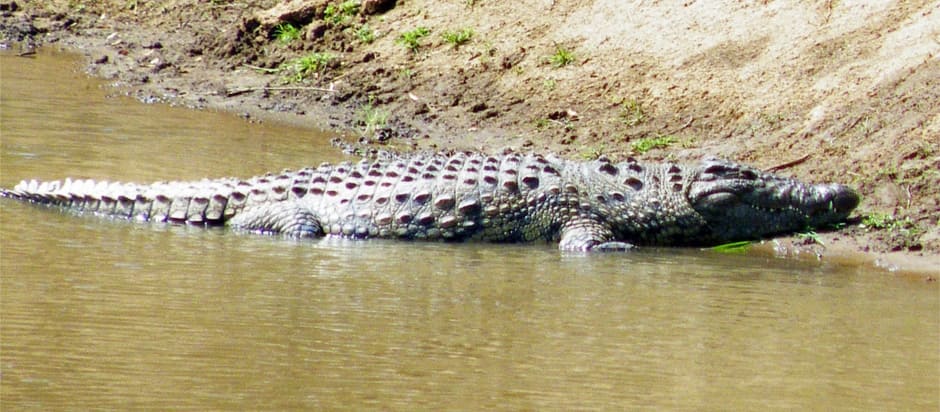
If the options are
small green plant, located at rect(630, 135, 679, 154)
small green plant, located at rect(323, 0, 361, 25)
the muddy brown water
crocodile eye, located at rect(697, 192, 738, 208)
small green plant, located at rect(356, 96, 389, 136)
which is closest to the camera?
the muddy brown water

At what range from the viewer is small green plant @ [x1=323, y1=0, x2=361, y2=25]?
602 inches

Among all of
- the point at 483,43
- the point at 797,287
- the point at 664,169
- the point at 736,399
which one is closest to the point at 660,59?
the point at 483,43

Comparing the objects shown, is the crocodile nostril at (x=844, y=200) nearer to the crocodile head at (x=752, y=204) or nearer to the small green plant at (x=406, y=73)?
the crocodile head at (x=752, y=204)

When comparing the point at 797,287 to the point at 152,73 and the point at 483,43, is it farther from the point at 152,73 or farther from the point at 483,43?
the point at 152,73

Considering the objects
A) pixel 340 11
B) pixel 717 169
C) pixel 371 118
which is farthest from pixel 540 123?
pixel 340 11

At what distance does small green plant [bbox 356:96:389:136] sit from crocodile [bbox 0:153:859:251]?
122 inches

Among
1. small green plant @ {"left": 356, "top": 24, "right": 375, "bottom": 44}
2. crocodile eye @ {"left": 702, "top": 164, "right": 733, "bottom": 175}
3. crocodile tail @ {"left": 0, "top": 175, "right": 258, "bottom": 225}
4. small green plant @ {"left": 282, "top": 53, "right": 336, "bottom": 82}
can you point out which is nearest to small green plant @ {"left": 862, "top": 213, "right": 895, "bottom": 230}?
crocodile eye @ {"left": 702, "top": 164, "right": 733, "bottom": 175}

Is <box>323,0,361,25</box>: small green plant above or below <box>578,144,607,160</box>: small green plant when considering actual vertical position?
above

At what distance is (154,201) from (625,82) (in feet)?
16.0

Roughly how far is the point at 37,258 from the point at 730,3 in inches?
296

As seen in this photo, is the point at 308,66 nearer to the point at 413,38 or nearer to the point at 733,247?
the point at 413,38

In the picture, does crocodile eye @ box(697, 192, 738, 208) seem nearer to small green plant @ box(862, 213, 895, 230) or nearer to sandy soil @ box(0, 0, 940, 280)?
sandy soil @ box(0, 0, 940, 280)

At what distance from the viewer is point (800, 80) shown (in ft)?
37.9

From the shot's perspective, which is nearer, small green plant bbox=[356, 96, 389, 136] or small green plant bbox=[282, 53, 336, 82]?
small green plant bbox=[356, 96, 389, 136]
